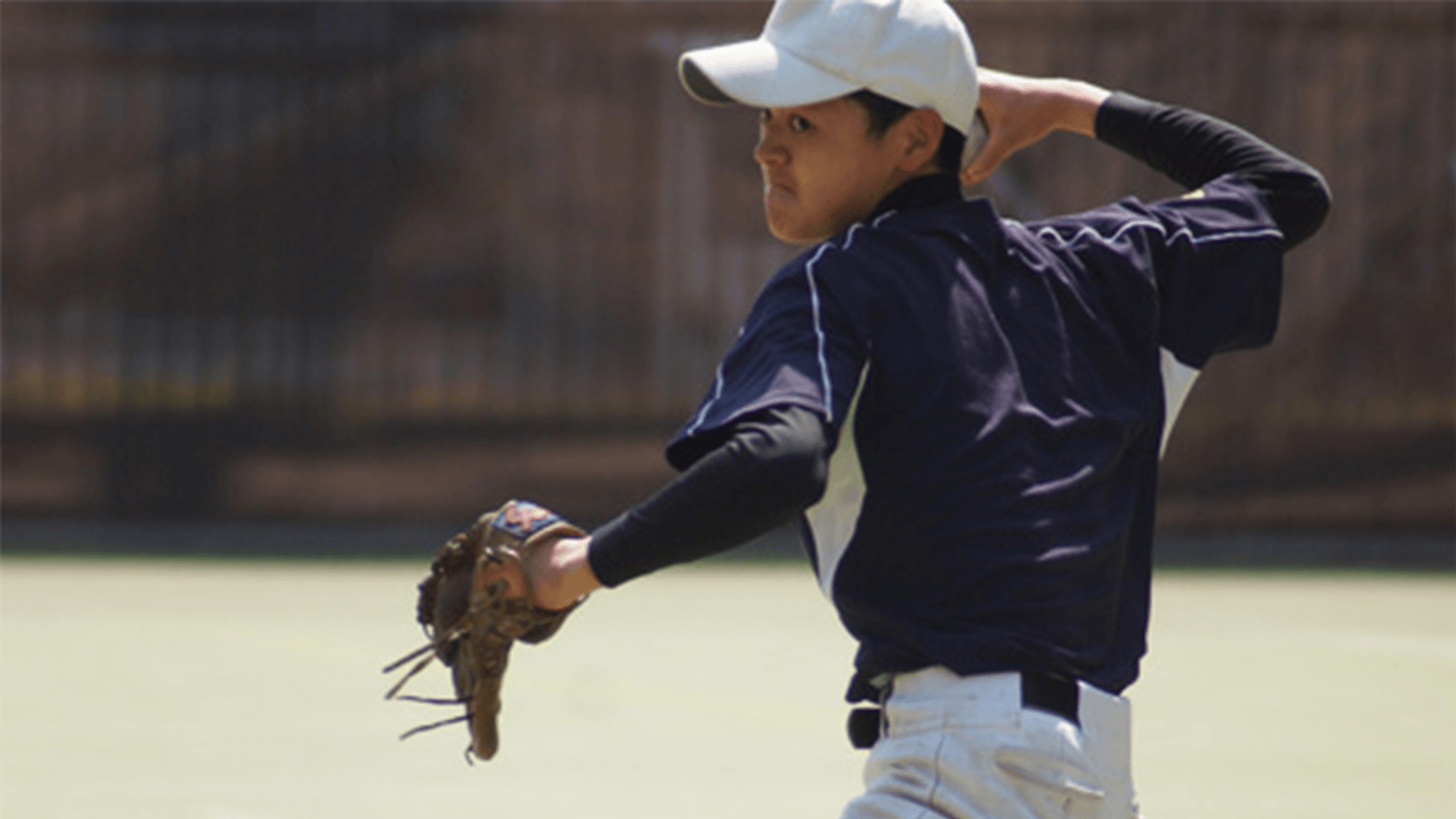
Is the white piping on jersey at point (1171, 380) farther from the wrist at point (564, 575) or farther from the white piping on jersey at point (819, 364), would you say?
the wrist at point (564, 575)

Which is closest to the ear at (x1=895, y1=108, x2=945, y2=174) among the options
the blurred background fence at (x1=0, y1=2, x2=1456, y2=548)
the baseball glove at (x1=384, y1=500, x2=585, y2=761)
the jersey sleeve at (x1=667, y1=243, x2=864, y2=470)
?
the jersey sleeve at (x1=667, y1=243, x2=864, y2=470)

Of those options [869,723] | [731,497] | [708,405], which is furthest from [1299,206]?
[731,497]

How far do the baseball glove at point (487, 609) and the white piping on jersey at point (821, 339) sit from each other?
1.24 ft

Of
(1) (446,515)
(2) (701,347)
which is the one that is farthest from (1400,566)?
(1) (446,515)

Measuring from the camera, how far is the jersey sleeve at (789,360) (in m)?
3.03

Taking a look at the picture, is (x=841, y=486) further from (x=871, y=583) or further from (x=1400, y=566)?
(x=1400, y=566)

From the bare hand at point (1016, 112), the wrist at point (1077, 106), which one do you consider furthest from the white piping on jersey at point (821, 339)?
the wrist at point (1077, 106)

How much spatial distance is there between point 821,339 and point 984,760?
0.55m

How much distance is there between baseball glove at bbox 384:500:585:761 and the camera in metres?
3.24

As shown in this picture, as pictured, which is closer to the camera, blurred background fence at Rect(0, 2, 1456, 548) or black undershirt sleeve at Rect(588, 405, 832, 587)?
black undershirt sleeve at Rect(588, 405, 832, 587)

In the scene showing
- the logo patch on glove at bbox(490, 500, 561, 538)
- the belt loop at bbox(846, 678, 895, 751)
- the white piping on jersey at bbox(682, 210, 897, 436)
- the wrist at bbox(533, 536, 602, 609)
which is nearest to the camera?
the white piping on jersey at bbox(682, 210, 897, 436)

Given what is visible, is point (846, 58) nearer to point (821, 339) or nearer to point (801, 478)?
point (821, 339)

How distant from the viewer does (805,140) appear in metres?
3.41

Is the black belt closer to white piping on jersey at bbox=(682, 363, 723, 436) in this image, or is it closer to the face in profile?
white piping on jersey at bbox=(682, 363, 723, 436)
